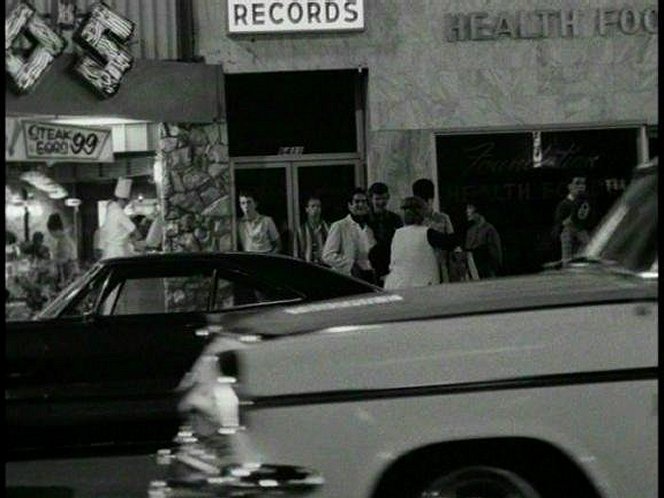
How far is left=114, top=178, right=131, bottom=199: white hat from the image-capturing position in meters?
15.6

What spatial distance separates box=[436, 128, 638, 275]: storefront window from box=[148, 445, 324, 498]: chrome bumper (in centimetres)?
1143

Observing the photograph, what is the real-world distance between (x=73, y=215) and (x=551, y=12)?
247 inches

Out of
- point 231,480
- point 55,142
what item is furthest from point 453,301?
point 55,142

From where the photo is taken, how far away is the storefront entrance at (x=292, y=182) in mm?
16547

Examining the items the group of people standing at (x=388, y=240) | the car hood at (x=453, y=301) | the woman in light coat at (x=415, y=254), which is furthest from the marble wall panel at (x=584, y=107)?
the car hood at (x=453, y=301)

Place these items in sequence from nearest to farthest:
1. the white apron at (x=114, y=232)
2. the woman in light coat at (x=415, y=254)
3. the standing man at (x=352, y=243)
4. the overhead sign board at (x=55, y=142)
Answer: the woman in light coat at (x=415, y=254) < the standing man at (x=352, y=243) < the overhead sign board at (x=55, y=142) < the white apron at (x=114, y=232)

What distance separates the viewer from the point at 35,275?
15.1 metres

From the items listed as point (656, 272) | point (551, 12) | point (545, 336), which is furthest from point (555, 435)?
point (551, 12)

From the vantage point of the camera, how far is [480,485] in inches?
194

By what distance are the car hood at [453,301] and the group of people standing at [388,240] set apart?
16.4 ft

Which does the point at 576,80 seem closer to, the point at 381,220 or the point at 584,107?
the point at 584,107

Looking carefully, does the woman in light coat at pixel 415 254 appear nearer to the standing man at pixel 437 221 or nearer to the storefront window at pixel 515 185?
the standing man at pixel 437 221

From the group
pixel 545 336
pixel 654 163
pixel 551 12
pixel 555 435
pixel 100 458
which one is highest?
pixel 551 12

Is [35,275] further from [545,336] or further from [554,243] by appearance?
[545,336]
